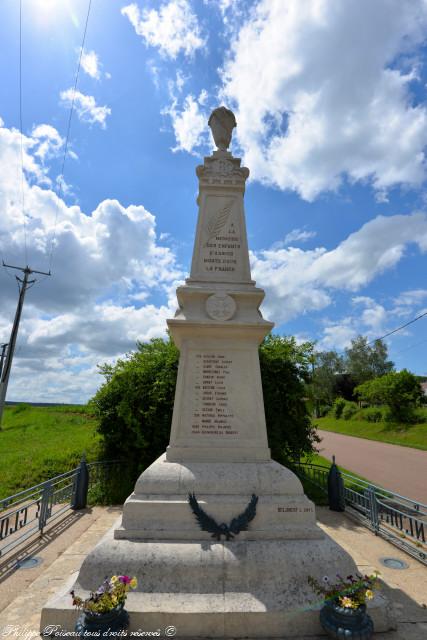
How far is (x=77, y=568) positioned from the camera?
4.85 meters

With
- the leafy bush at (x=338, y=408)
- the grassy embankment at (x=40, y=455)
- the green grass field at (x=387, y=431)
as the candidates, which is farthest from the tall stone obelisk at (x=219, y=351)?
the leafy bush at (x=338, y=408)

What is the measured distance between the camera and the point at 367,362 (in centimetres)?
5759

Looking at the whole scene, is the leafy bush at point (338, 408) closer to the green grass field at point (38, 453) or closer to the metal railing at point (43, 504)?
the green grass field at point (38, 453)

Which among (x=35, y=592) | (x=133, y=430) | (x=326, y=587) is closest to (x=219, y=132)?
(x=326, y=587)

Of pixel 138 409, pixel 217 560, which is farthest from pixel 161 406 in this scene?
pixel 217 560

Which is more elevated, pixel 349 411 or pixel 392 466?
pixel 349 411

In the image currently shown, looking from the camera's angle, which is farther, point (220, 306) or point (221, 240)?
point (221, 240)

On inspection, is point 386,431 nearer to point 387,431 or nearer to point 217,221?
point 387,431

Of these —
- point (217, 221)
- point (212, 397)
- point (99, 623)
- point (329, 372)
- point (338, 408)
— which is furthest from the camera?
point (329, 372)

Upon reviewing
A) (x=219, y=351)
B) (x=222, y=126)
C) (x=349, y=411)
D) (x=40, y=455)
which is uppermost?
(x=222, y=126)

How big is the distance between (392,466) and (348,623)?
49.1 feet

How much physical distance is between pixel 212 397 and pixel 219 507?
1.50 meters

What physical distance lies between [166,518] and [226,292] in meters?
3.29

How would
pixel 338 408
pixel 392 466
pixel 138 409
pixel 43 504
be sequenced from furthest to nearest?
pixel 338 408
pixel 392 466
pixel 138 409
pixel 43 504
